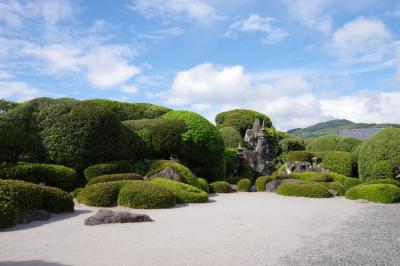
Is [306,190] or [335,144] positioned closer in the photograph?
[306,190]

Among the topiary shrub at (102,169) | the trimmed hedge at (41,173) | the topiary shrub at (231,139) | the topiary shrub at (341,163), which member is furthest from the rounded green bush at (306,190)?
the topiary shrub at (231,139)

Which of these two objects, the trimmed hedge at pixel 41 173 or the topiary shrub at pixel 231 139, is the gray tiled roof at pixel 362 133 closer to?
the topiary shrub at pixel 231 139

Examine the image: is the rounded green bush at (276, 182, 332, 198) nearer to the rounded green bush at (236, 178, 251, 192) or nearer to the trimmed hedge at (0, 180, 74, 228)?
the rounded green bush at (236, 178, 251, 192)

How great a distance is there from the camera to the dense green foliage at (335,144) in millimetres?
→ 28000

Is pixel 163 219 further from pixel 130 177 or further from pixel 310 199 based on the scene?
pixel 310 199

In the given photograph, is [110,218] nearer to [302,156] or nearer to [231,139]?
[302,156]

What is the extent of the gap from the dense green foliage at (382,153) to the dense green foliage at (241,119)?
19113 mm

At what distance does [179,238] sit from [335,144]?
24.2 metres

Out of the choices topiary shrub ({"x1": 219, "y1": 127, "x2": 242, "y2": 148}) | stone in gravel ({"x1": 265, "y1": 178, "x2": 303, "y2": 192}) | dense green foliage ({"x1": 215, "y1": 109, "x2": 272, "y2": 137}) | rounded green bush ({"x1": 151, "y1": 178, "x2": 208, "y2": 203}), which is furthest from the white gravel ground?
dense green foliage ({"x1": 215, "y1": 109, "x2": 272, "y2": 137})

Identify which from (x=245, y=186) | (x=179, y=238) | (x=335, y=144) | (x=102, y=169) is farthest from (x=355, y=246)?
(x=335, y=144)

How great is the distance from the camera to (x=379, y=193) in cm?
1334

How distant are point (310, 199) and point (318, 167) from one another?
908 cm

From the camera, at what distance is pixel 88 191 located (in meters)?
11.6

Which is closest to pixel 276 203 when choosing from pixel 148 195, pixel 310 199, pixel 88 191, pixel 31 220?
pixel 310 199
